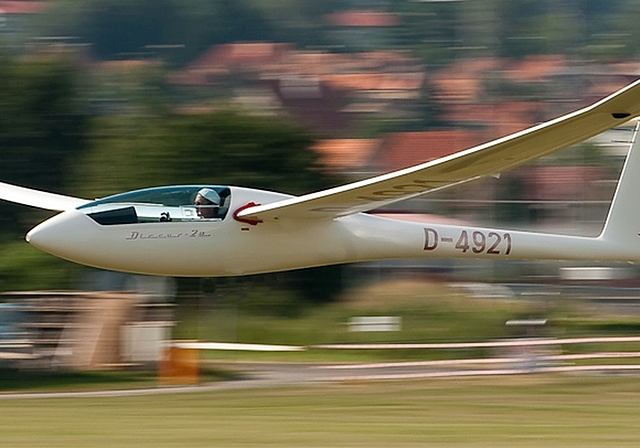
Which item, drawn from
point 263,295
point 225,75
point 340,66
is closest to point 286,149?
point 263,295

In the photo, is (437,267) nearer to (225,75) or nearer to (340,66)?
(225,75)

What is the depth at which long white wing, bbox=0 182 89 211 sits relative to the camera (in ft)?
56.9

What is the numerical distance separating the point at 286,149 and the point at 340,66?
84022 millimetres

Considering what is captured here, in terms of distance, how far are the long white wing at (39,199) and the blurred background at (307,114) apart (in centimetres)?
259

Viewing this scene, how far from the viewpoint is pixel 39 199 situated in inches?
703

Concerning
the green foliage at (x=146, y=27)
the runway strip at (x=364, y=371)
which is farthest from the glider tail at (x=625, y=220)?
the green foliage at (x=146, y=27)

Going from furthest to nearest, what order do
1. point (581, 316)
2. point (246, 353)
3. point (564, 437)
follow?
point (581, 316) < point (246, 353) < point (564, 437)

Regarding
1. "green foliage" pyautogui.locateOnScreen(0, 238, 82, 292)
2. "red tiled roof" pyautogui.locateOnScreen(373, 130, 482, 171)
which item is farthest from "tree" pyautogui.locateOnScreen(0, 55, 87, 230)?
"red tiled roof" pyautogui.locateOnScreen(373, 130, 482, 171)

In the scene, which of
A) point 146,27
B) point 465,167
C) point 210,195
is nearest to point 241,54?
point 146,27

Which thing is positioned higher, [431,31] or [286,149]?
[431,31]

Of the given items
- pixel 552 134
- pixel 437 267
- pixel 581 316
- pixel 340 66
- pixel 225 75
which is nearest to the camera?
pixel 552 134

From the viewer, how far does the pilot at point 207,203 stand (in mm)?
14945

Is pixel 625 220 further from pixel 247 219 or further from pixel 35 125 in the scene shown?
pixel 35 125

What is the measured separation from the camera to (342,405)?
45.4ft
